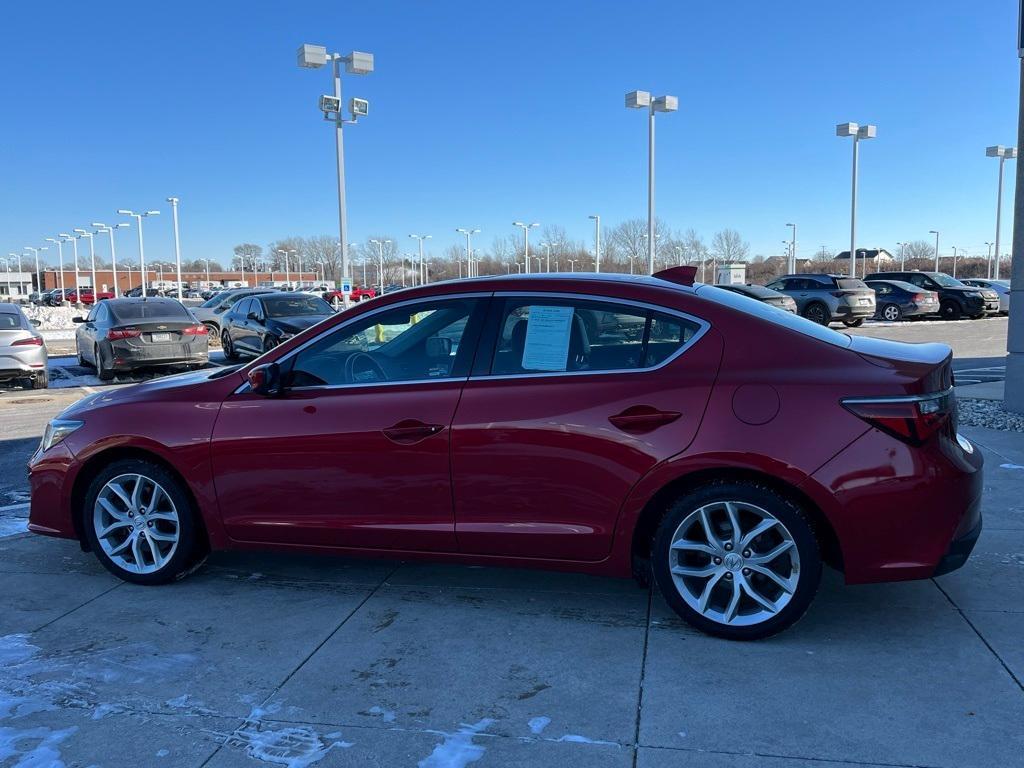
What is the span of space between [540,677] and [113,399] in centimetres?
280

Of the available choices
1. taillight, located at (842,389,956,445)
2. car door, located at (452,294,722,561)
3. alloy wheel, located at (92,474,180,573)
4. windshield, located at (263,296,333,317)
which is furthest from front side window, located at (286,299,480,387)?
windshield, located at (263,296,333,317)

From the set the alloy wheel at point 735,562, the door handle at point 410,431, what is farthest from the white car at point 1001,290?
the door handle at point 410,431

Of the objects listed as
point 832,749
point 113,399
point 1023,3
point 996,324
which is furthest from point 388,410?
point 996,324

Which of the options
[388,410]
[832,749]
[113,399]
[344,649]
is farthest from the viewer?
[113,399]

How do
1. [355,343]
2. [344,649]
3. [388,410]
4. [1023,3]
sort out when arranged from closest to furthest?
[344,649] < [388,410] < [355,343] < [1023,3]

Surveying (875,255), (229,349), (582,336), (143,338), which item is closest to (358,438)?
(582,336)

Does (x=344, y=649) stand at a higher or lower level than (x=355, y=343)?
lower

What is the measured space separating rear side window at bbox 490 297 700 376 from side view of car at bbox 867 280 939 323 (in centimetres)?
2656

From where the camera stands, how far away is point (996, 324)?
26.2 m

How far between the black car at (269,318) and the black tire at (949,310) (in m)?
23.1

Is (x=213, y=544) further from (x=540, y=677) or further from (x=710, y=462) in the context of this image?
(x=710, y=462)

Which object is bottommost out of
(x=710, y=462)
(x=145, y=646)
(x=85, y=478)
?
(x=145, y=646)

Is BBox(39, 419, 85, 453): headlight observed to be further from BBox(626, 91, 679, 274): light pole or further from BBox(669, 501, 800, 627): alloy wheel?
BBox(626, 91, 679, 274): light pole

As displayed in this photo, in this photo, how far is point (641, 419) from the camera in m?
3.63
